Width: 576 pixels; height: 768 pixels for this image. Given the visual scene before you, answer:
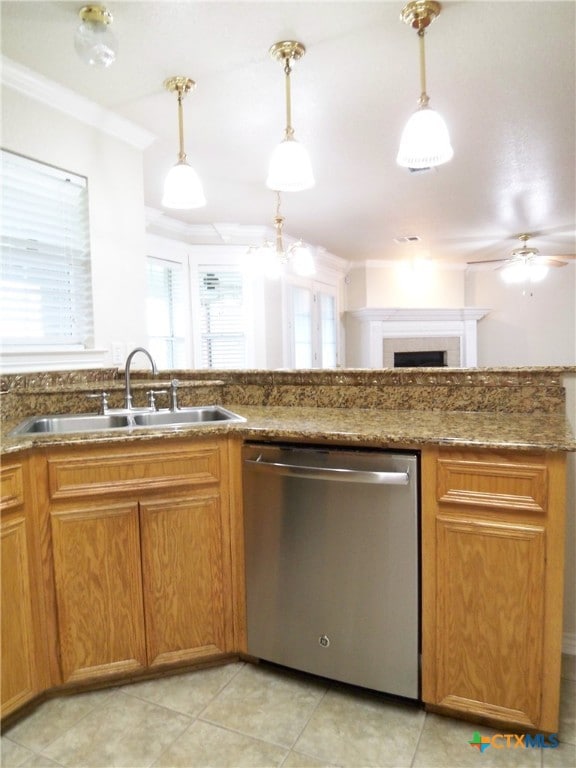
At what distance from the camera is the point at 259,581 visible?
1.70 metres

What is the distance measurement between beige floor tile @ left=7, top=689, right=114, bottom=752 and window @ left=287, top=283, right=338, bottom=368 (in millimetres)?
3937

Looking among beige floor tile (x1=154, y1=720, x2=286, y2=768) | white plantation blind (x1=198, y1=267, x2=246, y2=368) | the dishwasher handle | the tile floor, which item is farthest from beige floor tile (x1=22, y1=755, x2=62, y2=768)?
white plantation blind (x1=198, y1=267, x2=246, y2=368)

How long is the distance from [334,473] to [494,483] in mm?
477

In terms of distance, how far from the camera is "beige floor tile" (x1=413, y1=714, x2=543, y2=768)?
1340mm

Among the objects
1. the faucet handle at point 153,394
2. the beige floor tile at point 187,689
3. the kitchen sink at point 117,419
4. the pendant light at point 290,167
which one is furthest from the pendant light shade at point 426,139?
the beige floor tile at point 187,689

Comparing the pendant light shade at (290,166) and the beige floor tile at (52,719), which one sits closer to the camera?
the beige floor tile at (52,719)

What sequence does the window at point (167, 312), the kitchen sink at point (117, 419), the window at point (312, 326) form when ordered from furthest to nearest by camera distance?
the window at point (312, 326) < the window at point (167, 312) < the kitchen sink at point (117, 419)

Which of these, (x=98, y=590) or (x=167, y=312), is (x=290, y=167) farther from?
(x=167, y=312)

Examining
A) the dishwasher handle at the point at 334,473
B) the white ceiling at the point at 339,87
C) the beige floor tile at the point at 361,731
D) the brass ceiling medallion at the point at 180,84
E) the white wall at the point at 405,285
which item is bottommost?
the beige floor tile at the point at 361,731

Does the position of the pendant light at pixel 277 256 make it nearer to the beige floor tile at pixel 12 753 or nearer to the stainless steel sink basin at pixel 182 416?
the stainless steel sink basin at pixel 182 416

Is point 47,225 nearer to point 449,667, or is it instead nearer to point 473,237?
point 449,667

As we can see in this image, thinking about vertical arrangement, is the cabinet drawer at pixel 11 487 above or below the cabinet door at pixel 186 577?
above

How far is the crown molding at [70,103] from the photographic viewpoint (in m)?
2.04

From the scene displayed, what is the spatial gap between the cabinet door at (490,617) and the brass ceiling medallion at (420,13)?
5.76ft
